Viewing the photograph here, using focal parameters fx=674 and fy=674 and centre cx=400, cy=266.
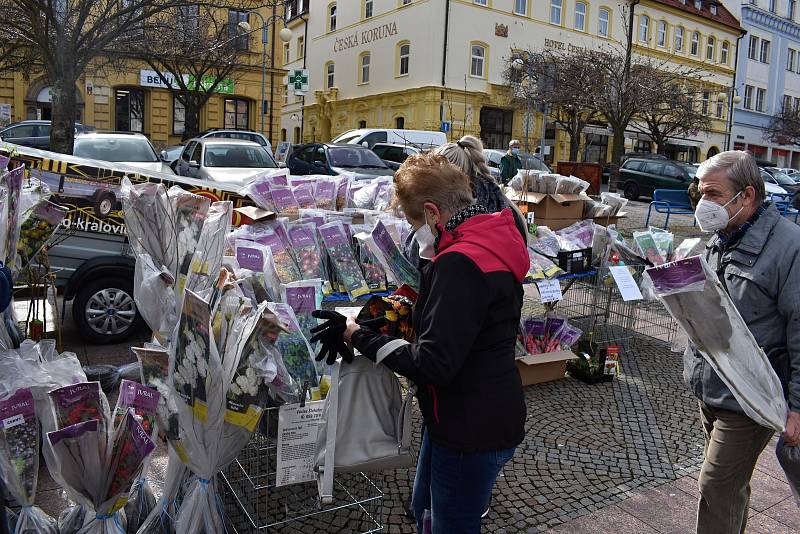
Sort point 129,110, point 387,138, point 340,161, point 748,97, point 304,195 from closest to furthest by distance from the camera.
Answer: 1. point 304,195
2. point 340,161
3. point 387,138
4. point 129,110
5. point 748,97

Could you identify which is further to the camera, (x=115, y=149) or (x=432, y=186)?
(x=115, y=149)

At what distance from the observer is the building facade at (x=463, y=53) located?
31844 mm

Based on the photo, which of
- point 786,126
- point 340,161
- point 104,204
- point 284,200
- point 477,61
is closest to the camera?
point 284,200

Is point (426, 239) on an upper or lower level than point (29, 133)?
lower

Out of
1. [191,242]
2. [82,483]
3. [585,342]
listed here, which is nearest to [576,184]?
[585,342]

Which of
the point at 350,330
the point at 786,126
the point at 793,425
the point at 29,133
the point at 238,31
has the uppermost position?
the point at 238,31

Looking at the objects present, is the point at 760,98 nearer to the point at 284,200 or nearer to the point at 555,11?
the point at 555,11

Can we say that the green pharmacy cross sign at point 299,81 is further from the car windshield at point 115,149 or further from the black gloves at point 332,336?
the black gloves at point 332,336

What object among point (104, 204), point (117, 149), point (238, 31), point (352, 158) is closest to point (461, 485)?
point (104, 204)

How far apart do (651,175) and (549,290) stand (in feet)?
65.0

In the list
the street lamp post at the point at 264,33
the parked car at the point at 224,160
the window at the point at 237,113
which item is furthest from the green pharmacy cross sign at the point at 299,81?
the parked car at the point at 224,160

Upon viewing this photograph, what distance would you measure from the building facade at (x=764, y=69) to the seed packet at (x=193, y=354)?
48.9 metres

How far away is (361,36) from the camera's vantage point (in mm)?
36969

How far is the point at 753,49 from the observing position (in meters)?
46.2
